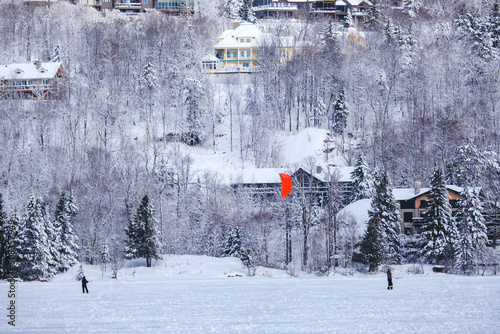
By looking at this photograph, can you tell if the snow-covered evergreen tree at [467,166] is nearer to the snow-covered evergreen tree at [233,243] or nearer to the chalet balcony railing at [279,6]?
the snow-covered evergreen tree at [233,243]

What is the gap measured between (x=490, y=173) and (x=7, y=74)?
43981 millimetres

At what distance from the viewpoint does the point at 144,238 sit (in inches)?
1368

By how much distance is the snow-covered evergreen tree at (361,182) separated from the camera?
1785 inches

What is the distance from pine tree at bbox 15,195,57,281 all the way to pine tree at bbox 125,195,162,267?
398 cm

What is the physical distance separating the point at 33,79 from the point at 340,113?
2864 cm

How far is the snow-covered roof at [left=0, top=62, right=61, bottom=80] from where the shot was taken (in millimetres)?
64188

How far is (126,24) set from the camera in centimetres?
7694

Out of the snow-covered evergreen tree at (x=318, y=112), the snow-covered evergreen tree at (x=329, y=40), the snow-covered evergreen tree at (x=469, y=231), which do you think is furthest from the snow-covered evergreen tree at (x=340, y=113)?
the snow-covered evergreen tree at (x=469, y=231)

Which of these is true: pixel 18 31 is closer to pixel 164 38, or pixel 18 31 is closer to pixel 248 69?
pixel 164 38

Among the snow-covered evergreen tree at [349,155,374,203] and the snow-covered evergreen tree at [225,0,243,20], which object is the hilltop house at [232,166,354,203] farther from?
the snow-covered evergreen tree at [225,0,243,20]

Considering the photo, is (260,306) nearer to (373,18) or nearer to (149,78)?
(149,78)

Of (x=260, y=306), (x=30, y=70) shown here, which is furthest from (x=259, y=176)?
(x=30, y=70)

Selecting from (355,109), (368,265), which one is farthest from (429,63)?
(368,265)

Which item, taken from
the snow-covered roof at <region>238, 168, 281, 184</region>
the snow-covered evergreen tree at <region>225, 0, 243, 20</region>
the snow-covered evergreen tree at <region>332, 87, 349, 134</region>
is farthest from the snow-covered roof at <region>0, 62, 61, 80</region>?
the snow-covered evergreen tree at <region>225, 0, 243, 20</region>
